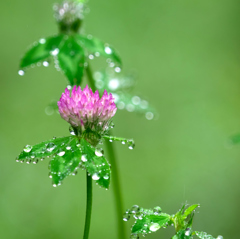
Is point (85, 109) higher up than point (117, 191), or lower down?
lower down

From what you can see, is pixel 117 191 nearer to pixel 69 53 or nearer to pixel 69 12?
pixel 69 53

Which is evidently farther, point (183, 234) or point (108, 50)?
point (108, 50)

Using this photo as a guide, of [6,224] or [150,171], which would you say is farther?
[150,171]

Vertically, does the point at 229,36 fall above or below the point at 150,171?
above

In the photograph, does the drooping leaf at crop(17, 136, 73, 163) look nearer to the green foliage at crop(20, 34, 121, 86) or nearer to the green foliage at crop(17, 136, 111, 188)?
the green foliage at crop(17, 136, 111, 188)

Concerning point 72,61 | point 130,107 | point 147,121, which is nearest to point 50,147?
point 72,61

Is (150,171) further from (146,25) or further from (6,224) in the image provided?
(146,25)

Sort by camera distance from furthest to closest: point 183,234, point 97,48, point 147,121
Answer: point 147,121 → point 97,48 → point 183,234

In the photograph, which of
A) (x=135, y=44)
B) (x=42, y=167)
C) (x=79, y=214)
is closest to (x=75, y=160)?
(x=79, y=214)
